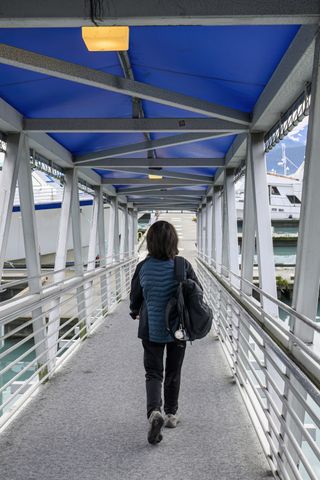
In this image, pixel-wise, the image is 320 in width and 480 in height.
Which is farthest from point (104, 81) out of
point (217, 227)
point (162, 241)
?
point (217, 227)

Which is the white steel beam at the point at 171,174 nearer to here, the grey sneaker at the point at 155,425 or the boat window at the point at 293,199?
the boat window at the point at 293,199

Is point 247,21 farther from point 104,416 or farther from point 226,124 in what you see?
point 104,416

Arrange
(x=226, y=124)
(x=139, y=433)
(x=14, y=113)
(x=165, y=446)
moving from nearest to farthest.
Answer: (x=165, y=446) → (x=139, y=433) → (x=14, y=113) → (x=226, y=124)

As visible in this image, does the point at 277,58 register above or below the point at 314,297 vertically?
above

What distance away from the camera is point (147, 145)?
500cm

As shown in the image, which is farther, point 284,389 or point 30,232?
point 30,232

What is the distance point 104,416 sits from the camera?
2.99 metres

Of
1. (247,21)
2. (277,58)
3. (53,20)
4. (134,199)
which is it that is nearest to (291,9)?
(247,21)

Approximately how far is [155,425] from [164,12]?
2.28 metres

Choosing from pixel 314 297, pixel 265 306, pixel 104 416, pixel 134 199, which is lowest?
pixel 104 416

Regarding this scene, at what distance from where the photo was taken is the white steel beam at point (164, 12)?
1917 mm

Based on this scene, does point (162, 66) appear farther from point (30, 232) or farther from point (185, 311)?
point (30, 232)

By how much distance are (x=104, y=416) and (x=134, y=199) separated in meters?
9.76

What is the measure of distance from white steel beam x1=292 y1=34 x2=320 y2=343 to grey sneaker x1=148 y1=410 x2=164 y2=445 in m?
0.97
